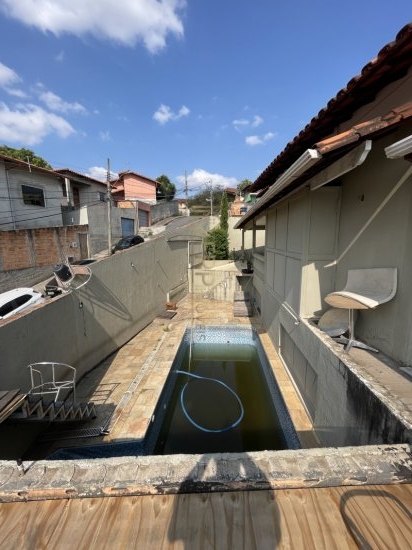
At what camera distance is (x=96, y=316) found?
30.8ft

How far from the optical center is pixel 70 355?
7.92 m

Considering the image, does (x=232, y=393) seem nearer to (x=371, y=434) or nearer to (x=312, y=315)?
(x=312, y=315)

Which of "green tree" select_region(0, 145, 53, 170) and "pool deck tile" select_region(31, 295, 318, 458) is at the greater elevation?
"green tree" select_region(0, 145, 53, 170)

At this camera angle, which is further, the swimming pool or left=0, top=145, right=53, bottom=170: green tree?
left=0, top=145, right=53, bottom=170: green tree

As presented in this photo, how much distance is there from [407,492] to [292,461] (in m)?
0.79

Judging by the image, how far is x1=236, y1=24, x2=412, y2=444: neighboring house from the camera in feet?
9.20

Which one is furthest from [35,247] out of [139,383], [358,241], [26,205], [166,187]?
[166,187]

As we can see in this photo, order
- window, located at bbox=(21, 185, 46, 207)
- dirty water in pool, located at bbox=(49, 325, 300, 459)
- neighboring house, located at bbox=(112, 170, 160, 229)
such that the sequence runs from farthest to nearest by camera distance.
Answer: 1. neighboring house, located at bbox=(112, 170, 160, 229)
2. window, located at bbox=(21, 185, 46, 207)
3. dirty water in pool, located at bbox=(49, 325, 300, 459)

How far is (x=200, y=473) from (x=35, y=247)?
14.6 meters

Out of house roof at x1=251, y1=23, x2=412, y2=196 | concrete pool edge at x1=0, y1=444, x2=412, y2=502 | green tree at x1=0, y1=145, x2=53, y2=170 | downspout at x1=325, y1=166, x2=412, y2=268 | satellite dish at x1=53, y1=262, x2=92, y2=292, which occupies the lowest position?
concrete pool edge at x1=0, y1=444, x2=412, y2=502

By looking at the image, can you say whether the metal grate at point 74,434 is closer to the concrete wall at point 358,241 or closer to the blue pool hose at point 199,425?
the blue pool hose at point 199,425

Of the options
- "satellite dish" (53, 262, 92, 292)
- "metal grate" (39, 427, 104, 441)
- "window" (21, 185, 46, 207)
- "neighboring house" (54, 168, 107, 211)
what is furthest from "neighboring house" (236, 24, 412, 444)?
"neighboring house" (54, 168, 107, 211)

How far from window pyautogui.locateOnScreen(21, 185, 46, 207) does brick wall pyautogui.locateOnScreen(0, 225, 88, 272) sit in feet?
11.3

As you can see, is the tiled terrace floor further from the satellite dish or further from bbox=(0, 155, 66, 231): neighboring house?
bbox=(0, 155, 66, 231): neighboring house
